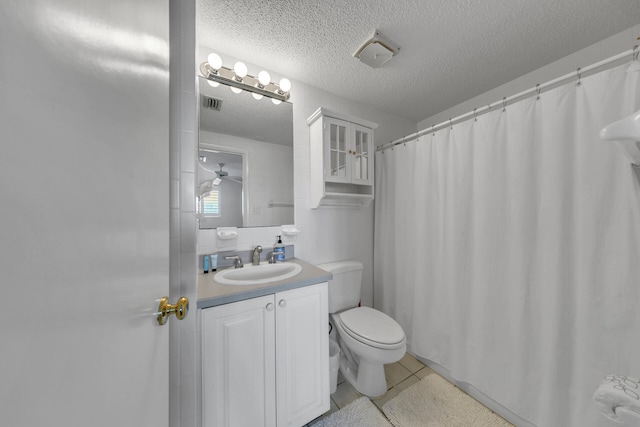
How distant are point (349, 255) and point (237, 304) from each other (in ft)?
3.90

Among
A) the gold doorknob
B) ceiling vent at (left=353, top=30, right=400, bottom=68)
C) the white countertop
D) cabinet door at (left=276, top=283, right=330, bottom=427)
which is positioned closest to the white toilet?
cabinet door at (left=276, top=283, right=330, bottom=427)

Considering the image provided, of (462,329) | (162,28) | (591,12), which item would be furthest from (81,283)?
(591,12)

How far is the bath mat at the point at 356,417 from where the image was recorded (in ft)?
3.86

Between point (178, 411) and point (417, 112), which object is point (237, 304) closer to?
point (178, 411)

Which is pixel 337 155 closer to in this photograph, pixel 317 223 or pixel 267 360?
pixel 317 223

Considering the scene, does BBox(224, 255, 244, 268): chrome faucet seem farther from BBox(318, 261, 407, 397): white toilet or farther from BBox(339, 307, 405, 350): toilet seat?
BBox(339, 307, 405, 350): toilet seat

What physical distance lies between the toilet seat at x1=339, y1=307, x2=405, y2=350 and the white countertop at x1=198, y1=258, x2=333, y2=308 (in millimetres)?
463

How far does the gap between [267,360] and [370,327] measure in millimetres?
695

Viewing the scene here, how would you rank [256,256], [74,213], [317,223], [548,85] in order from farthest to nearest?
1. [317,223]
2. [256,256]
3. [548,85]
4. [74,213]

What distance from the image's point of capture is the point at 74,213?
212mm

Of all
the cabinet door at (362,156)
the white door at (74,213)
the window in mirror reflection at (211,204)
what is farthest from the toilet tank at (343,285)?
the white door at (74,213)

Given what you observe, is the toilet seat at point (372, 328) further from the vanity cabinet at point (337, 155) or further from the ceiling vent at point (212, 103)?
the ceiling vent at point (212, 103)

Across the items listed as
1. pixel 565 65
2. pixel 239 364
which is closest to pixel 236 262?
pixel 239 364

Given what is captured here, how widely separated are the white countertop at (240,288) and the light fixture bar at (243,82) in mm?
1278
